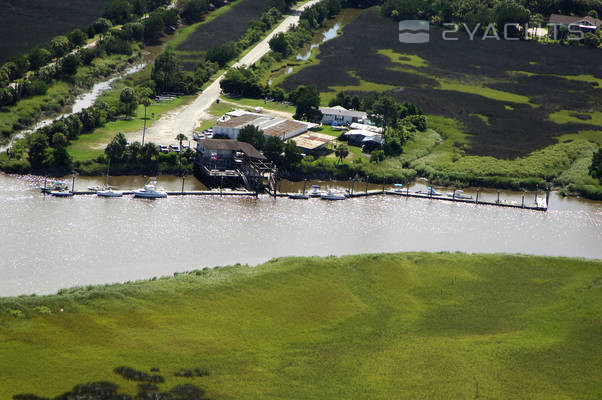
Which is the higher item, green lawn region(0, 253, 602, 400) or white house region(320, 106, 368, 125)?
white house region(320, 106, 368, 125)

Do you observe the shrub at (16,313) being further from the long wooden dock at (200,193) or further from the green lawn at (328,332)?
the long wooden dock at (200,193)

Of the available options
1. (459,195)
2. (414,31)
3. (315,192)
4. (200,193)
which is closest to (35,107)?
(200,193)

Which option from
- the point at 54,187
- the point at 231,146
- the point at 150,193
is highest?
the point at 231,146

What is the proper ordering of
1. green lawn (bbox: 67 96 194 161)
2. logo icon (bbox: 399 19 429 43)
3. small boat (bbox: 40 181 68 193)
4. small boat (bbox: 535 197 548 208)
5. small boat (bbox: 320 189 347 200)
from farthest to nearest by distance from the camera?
logo icon (bbox: 399 19 429 43) → small boat (bbox: 535 197 548 208) → green lawn (bbox: 67 96 194 161) → small boat (bbox: 320 189 347 200) → small boat (bbox: 40 181 68 193)

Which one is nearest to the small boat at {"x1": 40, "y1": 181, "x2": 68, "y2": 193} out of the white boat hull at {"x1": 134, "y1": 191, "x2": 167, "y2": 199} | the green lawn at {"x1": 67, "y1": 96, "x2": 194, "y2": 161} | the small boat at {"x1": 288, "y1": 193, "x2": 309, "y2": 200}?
the green lawn at {"x1": 67, "y1": 96, "x2": 194, "y2": 161}

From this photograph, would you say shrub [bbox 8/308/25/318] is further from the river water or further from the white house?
the white house

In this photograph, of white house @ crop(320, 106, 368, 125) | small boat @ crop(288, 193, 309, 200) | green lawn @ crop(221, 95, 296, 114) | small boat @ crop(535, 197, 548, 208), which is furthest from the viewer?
green lawn @ crop(221, 95, 296, 114)

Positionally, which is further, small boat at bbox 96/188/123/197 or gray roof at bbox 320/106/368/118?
gray roof at bbox 320/106/368/118

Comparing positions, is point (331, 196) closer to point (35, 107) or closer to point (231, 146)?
point (231, 146)
